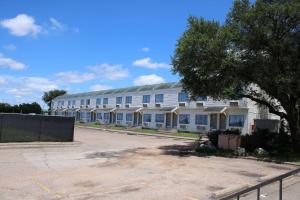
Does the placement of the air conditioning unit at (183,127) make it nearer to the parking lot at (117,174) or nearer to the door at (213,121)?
the door at (213,121)

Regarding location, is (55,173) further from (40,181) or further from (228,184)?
(228,184)

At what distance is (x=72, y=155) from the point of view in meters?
20.2

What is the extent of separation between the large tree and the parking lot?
427cm

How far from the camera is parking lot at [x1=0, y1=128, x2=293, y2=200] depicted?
37.0ft

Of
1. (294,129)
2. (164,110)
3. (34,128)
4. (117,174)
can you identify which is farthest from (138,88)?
(117,174)

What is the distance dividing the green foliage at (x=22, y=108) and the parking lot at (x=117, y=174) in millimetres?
88572

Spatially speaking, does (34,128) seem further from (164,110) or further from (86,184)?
(164,110)

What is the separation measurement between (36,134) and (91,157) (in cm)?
636

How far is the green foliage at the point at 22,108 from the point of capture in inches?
4170

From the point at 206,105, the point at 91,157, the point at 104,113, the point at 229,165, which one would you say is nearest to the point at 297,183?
the point at 229,165

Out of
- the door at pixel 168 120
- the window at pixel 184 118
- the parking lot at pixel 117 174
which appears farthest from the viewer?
the door at pixel 168 120

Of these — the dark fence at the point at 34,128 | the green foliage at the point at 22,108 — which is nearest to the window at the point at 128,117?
the dark fence at the point at 34,128

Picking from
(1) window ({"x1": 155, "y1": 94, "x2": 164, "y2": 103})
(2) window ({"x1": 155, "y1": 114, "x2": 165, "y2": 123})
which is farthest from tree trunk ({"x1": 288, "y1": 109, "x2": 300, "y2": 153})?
(1) window ({"x1": 155, "y1": 94, "x2": 164, "y2": 103})

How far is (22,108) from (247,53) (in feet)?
317
